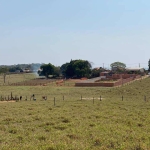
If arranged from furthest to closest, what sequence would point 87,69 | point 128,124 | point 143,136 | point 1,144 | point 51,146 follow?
point 87,69, point 128,124, point 143,136, point 1,144, point 51,146

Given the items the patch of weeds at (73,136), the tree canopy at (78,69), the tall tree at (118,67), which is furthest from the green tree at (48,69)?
the patch of weeds at (73,136)

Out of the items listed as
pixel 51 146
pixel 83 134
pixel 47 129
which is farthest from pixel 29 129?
pixel 51 146

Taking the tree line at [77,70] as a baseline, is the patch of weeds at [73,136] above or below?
below

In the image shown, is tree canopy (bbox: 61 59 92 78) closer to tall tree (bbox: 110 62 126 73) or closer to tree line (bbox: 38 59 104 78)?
tree line (bbox: 38 59 104 78)

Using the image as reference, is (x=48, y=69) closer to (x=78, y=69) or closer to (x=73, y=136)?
(x=78, y=69)

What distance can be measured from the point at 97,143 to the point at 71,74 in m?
87.7

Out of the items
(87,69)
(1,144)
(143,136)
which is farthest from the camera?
(87,69)

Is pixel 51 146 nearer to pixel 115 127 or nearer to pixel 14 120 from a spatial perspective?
pixel 115 127

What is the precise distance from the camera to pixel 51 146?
9.50 metres

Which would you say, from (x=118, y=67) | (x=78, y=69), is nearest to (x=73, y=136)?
(x=78, y=69)

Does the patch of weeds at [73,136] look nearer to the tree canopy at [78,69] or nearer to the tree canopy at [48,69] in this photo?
the tree canopy at [78,69]

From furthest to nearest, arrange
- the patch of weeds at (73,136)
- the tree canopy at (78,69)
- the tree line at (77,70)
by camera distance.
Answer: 1. the tree line at (77,70)
2. the tree canopy at (78,69)
3. the patch of weeds at (73,136)

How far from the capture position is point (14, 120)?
53.4ft

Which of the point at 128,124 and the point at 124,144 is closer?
the point at 124,144
